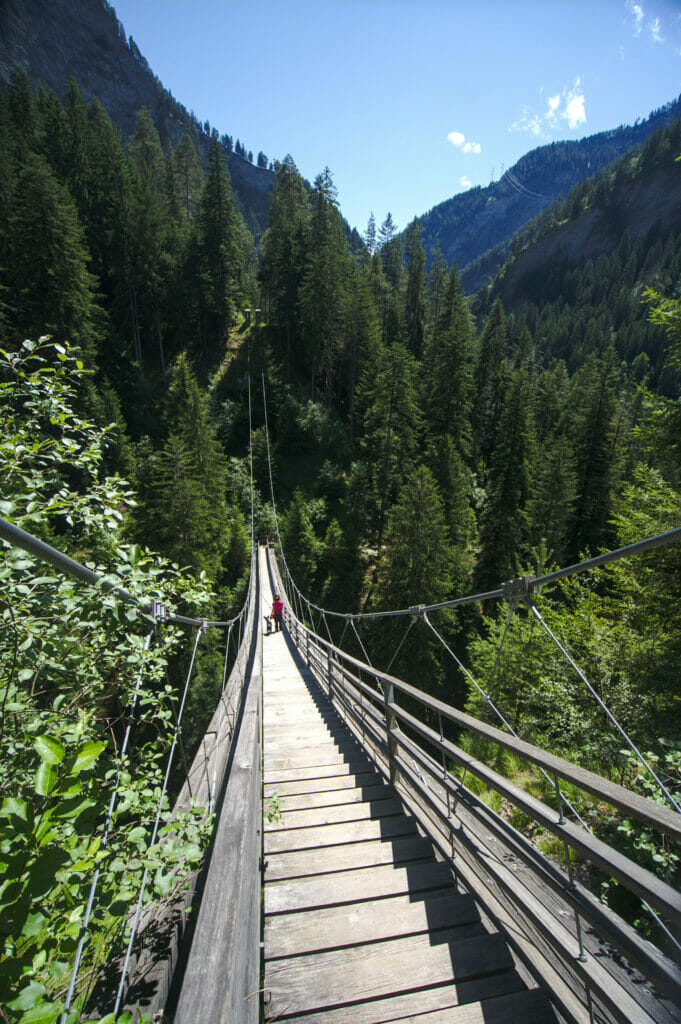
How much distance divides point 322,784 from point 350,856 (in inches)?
36.0

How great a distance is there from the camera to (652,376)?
255 feet

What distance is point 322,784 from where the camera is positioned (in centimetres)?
327

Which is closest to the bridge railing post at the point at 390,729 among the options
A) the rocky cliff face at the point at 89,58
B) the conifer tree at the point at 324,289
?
the conifer tree at the point at 324,289

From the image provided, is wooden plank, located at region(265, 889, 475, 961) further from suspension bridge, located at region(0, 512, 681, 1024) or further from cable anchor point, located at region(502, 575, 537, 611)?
cable anchor point, located at region(502, 575, 537, 611)

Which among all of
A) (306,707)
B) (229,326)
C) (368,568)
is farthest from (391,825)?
(229,326)

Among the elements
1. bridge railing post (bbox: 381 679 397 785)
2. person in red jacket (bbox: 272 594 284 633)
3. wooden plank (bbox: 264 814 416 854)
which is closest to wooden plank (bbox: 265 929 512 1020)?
wooden plank (bbox: 264 814 416 854)

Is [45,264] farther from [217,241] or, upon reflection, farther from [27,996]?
[27,996]

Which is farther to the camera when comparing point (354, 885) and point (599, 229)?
point (599, 229)

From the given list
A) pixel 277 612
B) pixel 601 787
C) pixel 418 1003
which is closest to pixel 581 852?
pixel 601 787

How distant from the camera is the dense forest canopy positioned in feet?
19.8

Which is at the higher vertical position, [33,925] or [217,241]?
[217,241]

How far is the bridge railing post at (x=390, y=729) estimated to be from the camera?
9.80 ft

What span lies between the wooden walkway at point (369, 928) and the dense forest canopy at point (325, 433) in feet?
2.85

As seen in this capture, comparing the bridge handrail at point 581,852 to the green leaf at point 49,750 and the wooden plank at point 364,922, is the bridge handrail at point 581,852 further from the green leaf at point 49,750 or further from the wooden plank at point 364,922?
the green leaf at point 49,750
